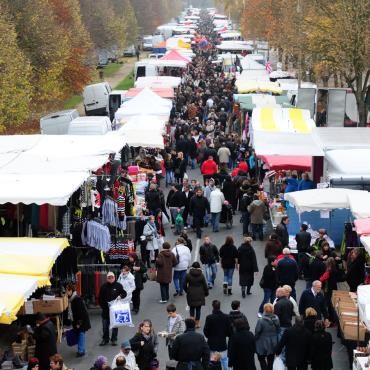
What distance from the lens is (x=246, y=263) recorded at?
1817 cm

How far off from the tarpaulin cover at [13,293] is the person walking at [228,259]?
17.8 ft

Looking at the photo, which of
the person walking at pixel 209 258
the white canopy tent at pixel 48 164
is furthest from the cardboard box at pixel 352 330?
the white canopy tent at pixel 48 164

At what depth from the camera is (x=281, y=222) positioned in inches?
840

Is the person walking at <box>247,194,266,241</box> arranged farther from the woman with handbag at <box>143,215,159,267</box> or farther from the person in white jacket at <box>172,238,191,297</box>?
the person in white jacket at <box>172,238,191,297</box>

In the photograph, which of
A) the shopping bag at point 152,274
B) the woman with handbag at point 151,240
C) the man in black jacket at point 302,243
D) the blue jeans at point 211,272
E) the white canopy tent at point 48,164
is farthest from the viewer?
the woman with handbag at point 151,240

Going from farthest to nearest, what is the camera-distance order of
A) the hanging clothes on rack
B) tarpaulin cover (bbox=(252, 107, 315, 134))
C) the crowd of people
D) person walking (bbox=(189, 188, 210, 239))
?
tarpaulin cover (bbox=(252, 107, 315, 134)) < person walking (bbox=(189, 188, 210, 239)) < the hanging clothes on rack < the crowd of people

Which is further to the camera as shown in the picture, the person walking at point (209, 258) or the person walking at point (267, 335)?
the person walking at point (209, 258)

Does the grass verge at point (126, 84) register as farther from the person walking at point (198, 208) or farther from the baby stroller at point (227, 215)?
the person walking at point (198, 208)

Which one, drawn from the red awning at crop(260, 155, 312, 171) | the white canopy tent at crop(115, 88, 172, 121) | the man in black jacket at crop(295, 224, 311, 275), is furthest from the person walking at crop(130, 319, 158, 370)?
the white canopy tent at crop(115, 88, 172, 121)

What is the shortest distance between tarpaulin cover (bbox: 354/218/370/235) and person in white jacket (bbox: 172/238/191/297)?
3155mm

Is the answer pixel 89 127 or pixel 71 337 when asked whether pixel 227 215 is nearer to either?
pixel 71 337

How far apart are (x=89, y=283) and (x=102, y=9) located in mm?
62581

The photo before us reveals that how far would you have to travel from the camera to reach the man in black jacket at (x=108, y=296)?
15.8 meters

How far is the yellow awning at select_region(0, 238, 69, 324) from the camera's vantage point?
41.5 ft
